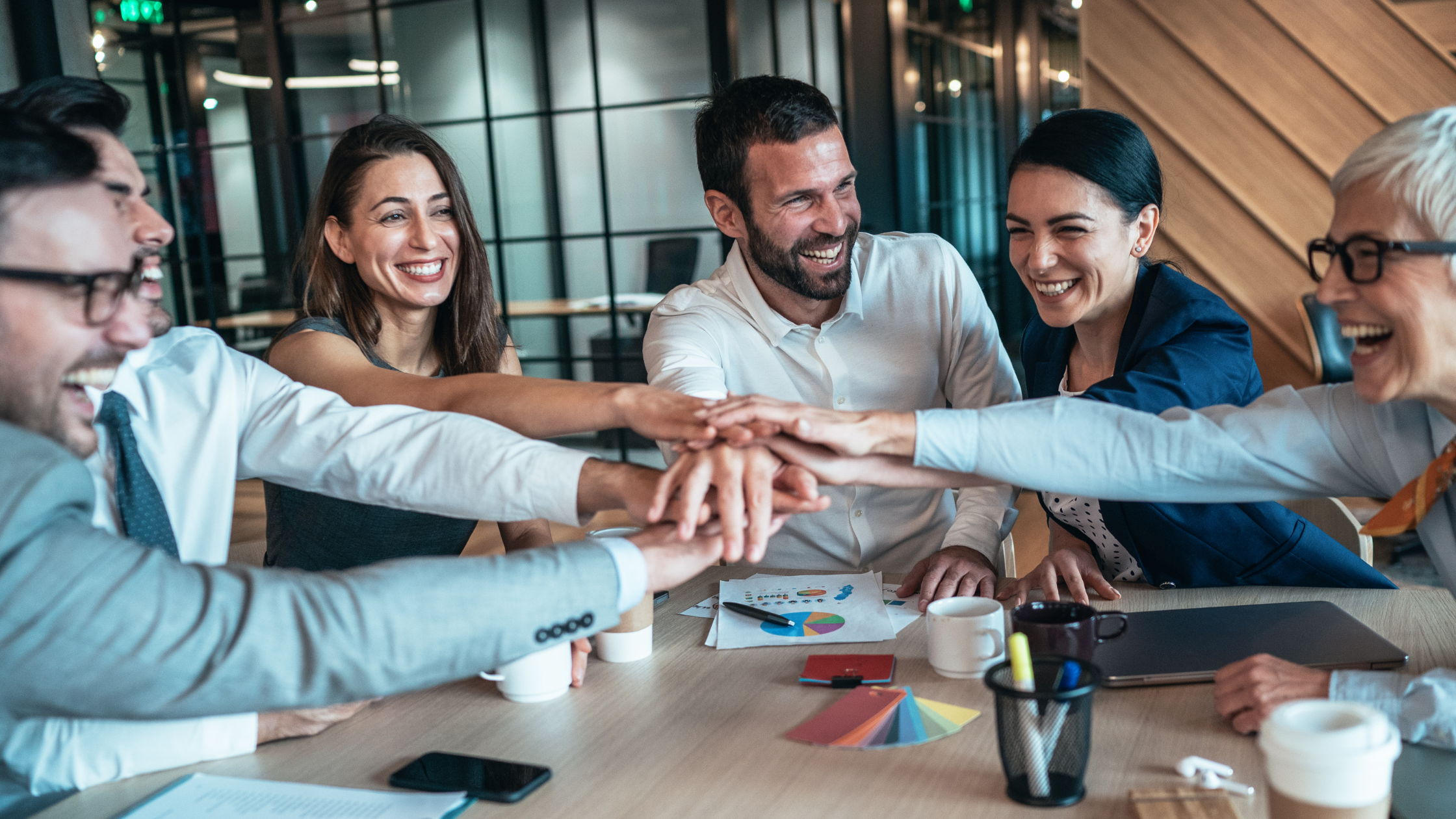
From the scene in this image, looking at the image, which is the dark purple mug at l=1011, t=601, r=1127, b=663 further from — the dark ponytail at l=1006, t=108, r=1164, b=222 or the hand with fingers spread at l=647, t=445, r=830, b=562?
the dark ponytail at l=1006, t=108, r=1164, b=222

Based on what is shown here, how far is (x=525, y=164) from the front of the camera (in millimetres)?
5512

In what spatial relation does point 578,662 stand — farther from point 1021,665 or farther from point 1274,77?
point 1274,77

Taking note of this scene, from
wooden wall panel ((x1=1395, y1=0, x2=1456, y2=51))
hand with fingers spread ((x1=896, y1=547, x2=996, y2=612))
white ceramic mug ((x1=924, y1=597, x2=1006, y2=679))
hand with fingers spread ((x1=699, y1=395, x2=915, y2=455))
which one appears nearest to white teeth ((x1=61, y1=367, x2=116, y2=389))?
hand with fingers spread ((x1=699, y1=395, x2=915, y2=455))

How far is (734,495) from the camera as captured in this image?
1.39 m

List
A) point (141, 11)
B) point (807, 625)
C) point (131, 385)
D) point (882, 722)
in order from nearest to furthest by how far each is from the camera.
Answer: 1. point (882, 722)
2. point (131, 385)
3. point (807, 625)
4. point (141, 11)

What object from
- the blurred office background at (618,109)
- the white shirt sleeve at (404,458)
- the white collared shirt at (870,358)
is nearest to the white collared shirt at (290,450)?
the white shirt sleeve at (404,458)

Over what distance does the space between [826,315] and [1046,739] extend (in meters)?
1.35

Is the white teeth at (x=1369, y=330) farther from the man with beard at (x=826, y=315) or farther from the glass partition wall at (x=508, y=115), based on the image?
the glass partition wall at (x=508, y=115)

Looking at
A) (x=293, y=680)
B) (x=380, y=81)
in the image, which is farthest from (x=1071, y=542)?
(x=380, y=81)

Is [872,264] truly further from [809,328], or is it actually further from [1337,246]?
[1337,246]

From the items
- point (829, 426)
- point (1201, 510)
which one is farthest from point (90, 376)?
point (1201, 510)

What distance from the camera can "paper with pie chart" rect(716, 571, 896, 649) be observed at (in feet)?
4.91

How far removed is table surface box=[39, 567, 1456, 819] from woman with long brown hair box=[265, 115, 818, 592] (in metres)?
0.44

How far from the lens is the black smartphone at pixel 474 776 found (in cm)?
111
